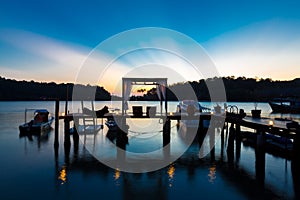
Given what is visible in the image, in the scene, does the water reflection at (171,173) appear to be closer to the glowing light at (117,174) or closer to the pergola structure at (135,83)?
the glowing light at (117,174)

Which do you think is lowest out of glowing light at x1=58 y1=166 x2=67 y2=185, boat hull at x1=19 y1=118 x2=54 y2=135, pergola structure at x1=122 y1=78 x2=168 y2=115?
glowing light at x1=58 y1=166 x2=67 y2=185

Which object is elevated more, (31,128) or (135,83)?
(135,83)

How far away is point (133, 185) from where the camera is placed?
33.7ft

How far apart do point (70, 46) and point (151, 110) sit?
15954 millimetres

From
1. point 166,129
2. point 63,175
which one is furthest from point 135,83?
point 63,175

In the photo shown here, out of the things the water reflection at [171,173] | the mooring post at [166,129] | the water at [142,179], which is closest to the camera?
the water at [142,179]

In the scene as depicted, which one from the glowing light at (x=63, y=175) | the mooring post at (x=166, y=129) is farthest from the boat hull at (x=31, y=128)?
the mooring post at (x=166, y=129)

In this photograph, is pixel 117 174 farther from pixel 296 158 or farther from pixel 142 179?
pixel 296 158

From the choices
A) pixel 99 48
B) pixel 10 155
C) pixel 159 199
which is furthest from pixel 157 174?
pixel 99 48

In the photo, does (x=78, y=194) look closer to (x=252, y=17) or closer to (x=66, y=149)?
(x=66, y=149)

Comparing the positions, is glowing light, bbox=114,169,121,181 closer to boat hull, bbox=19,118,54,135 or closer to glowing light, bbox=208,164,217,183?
glowing light, bbox=208,164,217,183

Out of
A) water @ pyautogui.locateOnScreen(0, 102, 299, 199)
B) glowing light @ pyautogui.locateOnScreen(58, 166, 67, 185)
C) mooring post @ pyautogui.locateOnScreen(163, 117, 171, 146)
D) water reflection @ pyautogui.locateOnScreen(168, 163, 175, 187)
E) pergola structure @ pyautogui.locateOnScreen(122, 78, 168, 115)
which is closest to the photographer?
water @ pyautogui.locateOnScreen(0, 102, 299, 199)

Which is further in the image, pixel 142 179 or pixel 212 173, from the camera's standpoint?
pixel 212 173

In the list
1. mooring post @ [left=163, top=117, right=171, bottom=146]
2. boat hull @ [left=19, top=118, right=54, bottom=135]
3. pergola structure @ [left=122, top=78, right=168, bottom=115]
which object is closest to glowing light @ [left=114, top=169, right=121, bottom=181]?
mooring post @ [left=163, top=117, right=171, bottom=146]
